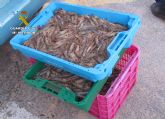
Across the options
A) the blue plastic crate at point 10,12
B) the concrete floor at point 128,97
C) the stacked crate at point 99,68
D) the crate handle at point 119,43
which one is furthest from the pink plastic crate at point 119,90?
the blue plastic crate at point 10,12

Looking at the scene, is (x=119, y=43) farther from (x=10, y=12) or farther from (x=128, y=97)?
(x=10, y=12)

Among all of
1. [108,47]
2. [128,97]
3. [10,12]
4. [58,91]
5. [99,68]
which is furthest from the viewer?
[10,12]

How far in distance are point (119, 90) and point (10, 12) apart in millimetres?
1169

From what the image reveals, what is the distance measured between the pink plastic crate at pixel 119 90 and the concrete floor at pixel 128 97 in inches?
4.0

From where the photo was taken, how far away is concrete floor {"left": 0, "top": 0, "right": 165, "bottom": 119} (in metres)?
2.30

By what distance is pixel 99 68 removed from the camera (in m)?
1.79

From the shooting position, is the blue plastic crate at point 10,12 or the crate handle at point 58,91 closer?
the crate handle at point 58,91

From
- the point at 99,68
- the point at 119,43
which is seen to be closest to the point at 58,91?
the point at 99,68

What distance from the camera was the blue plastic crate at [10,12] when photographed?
2.43 m

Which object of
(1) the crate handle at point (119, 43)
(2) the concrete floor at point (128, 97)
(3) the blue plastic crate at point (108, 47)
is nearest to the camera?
(3) the blue plastic crate at point (108, 47)

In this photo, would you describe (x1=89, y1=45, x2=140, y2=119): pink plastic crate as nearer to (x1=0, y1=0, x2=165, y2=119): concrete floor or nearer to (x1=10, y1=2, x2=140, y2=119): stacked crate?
(x1=10, y1=2, x2=140, y2=119): stacked crate

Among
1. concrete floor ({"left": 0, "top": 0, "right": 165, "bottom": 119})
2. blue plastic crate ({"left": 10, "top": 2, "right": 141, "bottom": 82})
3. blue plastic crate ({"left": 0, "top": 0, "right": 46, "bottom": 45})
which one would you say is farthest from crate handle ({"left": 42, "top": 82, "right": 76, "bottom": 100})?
blue plastic crate ({"left": 0, "top": 0, "right": 46, "bottom": 45})

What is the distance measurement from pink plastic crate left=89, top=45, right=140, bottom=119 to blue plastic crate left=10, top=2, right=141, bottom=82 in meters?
0.12

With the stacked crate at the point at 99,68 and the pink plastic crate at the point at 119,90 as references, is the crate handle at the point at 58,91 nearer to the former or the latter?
the stacked crate at the point at 99,68
